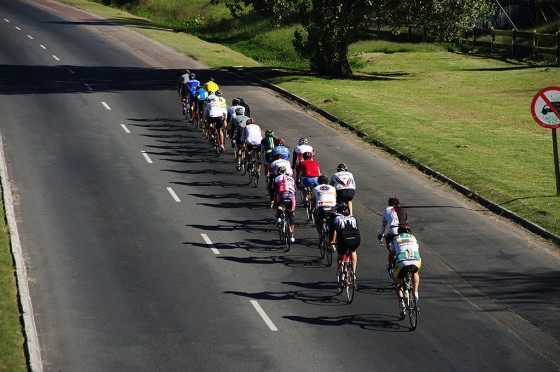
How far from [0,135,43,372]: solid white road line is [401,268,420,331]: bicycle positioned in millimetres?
6587

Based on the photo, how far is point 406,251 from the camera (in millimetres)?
18297

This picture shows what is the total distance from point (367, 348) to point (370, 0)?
106 ft

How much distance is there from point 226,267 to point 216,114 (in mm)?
10865

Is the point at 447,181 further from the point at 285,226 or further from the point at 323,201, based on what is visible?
the point at 323,201

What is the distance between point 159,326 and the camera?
60.0 feet

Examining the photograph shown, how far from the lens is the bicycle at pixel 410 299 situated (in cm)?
1811

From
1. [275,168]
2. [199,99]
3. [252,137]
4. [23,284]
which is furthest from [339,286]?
[199,99]

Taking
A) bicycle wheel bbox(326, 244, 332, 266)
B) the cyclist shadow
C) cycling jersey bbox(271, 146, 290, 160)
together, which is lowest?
the cyclist shadow

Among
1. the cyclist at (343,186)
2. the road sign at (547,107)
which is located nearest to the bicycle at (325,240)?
the cyclist at (343,186)

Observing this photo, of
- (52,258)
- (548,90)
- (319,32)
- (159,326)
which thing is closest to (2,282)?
(52,258)

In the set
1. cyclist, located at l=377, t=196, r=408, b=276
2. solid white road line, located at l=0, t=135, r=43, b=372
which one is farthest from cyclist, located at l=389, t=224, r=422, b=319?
solid white road line, located at l=0, t=135, r=43, b=372

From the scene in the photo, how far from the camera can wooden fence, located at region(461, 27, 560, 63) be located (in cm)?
5755

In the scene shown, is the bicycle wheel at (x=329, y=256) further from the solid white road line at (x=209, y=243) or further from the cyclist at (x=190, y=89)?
the cyclist at (x=190, y=89)

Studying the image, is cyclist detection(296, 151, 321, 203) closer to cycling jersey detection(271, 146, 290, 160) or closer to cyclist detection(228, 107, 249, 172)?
cycling jersey detection(271, 146, 290, 160)
